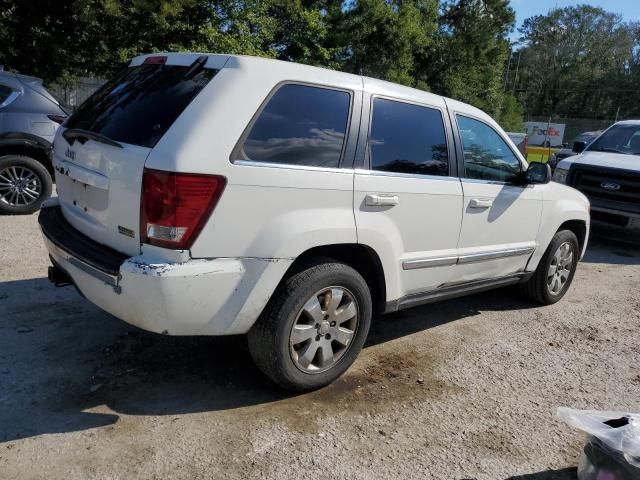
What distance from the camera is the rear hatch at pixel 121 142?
2889 millimetres

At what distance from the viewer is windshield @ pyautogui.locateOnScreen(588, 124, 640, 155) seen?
350 inches

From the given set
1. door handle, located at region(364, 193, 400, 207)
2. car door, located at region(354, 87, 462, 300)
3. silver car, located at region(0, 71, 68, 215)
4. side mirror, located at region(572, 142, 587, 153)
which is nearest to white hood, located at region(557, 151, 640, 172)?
side mirror, located at region(572, 142, 587, 153)

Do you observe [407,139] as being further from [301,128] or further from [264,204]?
[264,204]

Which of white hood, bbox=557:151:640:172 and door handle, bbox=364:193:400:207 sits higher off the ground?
white hood, bbox=557:151:640:172

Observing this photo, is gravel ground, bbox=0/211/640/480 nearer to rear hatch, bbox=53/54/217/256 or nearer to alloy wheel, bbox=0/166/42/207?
rear hatch, bbox=53/54/217/256

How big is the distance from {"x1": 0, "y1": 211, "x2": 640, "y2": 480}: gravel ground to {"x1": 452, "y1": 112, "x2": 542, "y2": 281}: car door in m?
0.63

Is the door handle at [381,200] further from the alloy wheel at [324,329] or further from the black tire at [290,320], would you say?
the alloy wheel at [324,329]

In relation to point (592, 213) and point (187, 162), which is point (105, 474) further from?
point (592, 213)

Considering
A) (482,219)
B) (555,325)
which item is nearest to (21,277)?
(482,219)

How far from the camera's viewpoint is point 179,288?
8.99 feet

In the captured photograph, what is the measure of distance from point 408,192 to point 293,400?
1.49m

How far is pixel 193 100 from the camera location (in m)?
2.92

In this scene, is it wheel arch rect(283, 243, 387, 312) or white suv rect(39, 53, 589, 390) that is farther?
wheel arch rect(283, 243, 387, 312)

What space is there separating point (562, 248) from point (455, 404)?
2.56 meters
